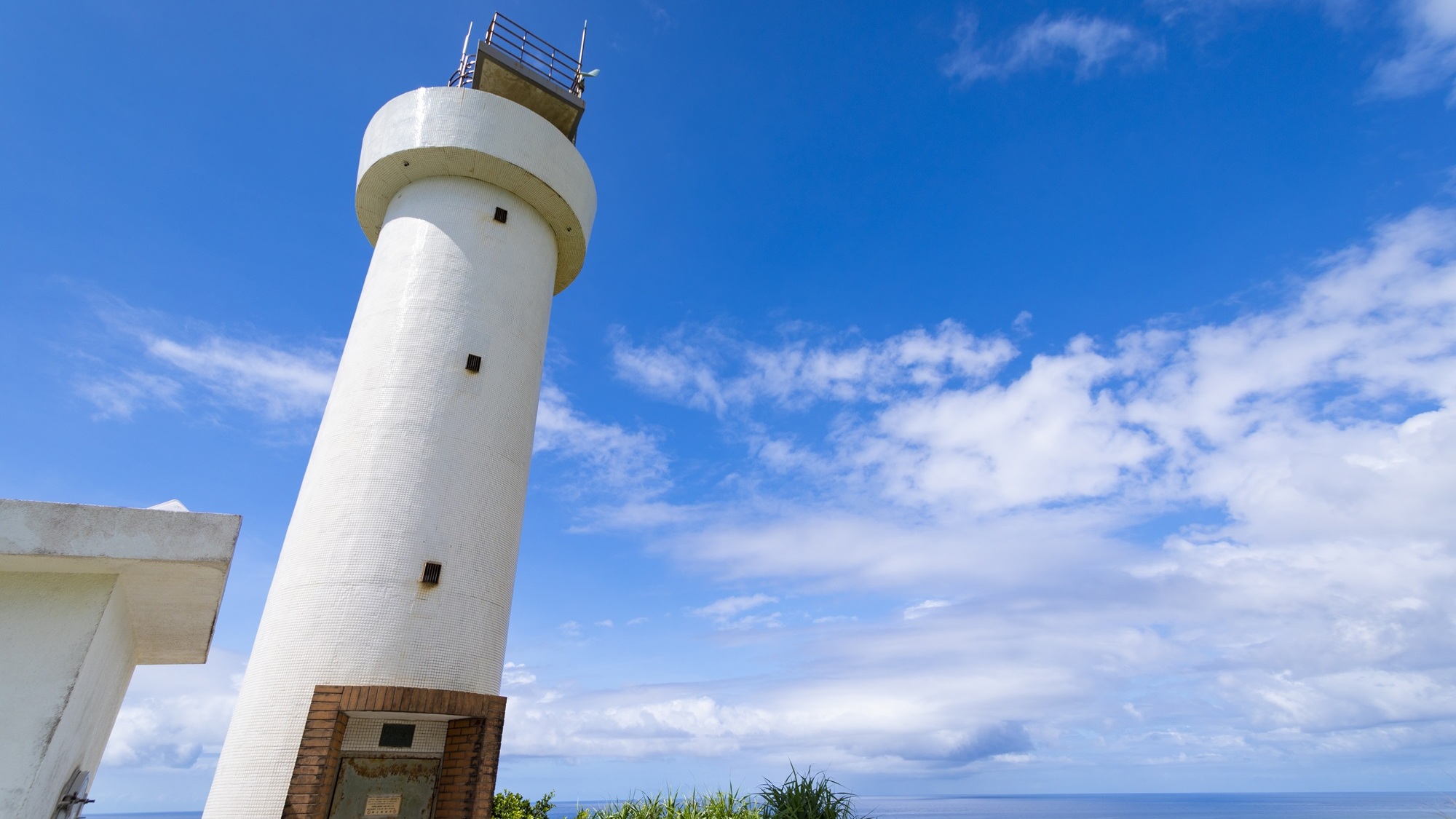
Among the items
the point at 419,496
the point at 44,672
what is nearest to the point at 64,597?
the point at 44,672

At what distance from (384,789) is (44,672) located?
499cm

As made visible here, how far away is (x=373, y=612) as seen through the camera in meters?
9.72

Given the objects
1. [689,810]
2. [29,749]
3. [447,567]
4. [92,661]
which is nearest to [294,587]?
[447,567]

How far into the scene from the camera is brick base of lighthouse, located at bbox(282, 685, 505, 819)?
8.82 meters

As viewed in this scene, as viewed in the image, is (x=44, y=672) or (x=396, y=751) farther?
(x=396, y=751)

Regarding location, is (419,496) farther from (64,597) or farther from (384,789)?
(64,597)

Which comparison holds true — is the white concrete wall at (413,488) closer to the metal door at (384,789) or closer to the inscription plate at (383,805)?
the metal door at (384,789)

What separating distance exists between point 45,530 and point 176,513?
784 mm

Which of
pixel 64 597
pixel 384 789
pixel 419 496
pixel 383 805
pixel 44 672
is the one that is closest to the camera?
pixel 44 672

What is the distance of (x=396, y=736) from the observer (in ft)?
31.9

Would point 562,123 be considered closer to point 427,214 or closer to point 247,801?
point 427,214

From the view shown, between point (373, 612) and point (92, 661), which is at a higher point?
point (373, 612)

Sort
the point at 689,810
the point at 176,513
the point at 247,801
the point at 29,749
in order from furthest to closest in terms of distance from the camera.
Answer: the point at 689,810 → the point at 247,801 → the point at 176,513 → the point at 29,749

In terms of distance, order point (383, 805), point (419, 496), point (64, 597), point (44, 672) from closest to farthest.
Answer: point (44, 672)
point (64, 597)
point (383, 805)
point (419, 496)
